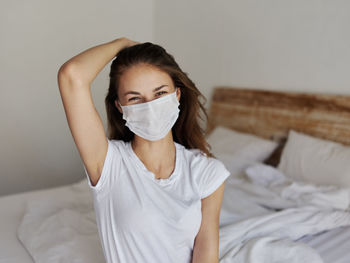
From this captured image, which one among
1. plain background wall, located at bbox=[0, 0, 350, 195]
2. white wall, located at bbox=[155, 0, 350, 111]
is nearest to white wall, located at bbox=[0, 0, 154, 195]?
plain background wall, located at bbox=[0, 0, 350, 195]

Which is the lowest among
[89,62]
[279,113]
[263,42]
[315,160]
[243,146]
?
[243,146]

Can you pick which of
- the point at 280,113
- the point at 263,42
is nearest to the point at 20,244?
the point at 280,113

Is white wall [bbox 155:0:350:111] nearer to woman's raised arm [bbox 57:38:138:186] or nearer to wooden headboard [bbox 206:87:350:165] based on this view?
wooden headboard [bbox 206:87:350:165]

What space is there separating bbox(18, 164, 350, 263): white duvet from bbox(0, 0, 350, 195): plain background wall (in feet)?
2.34

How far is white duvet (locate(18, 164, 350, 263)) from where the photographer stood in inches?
47.0

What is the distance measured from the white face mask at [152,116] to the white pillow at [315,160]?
1.08 metres

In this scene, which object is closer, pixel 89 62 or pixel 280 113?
pixel 89 62

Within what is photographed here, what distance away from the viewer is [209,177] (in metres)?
1.09

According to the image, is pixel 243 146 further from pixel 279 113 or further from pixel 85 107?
pixel 85 107

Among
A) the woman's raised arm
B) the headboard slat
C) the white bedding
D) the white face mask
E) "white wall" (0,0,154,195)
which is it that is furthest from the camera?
"white wall" (0,0,154,195)

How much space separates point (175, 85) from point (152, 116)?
0.54ft

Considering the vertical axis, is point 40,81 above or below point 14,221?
above

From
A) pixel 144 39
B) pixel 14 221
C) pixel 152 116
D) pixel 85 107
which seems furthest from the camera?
pixel 144 39

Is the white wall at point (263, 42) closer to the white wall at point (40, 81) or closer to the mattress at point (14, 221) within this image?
the white wall at point (40, 81)
